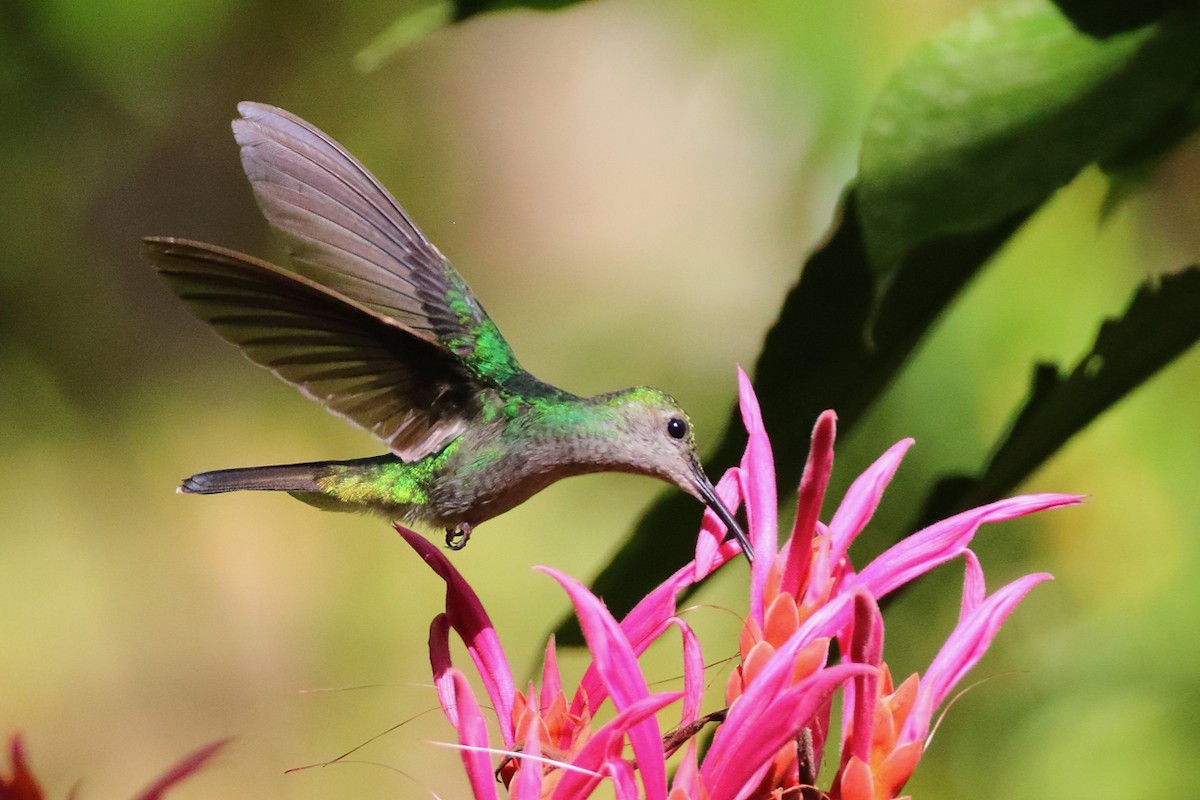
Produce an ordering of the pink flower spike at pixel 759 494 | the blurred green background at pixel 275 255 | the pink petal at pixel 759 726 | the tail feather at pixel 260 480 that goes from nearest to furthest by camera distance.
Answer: the pink petal at pixel 759 726, the pink flower spike at pixel 759 494, the tail feather at pixel 260 480, the blurred green background at pixel 275 255

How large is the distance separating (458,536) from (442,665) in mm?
201

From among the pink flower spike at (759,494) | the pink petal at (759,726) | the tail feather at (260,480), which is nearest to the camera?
the pink petal at (759,726)

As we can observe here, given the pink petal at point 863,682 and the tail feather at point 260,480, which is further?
the tail feather at point 260,480

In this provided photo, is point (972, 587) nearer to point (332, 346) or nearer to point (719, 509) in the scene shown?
point (719, 509)

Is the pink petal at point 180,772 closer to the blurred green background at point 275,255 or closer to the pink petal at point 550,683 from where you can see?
the pink petal at point 550,683

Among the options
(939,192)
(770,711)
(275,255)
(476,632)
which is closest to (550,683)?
(476,632)

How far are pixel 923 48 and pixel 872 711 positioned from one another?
279 mm

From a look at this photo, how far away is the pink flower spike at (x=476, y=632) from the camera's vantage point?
0.51 meters

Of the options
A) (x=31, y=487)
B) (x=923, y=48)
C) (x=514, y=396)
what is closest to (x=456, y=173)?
(x=31, y=487)

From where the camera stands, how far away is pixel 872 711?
1.44 feet

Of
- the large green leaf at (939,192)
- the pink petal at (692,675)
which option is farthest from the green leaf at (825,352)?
the pink petal at (692,675)

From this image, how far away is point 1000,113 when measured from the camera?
527 millimetres

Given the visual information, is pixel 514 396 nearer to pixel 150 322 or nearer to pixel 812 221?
pixel 812 221

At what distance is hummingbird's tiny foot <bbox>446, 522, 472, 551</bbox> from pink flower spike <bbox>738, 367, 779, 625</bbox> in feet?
0.77
